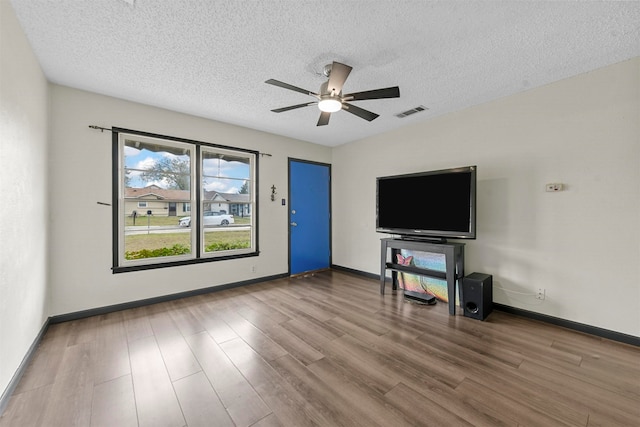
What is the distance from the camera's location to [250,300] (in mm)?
3648

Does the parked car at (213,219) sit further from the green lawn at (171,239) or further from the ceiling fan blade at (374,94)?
the ceiling fan blade at (374,94)

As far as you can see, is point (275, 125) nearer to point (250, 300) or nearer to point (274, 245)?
point (274, 245)

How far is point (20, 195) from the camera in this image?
2014 mm

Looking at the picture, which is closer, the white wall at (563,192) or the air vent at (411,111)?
the white wall at (563,192)

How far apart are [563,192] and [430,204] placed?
1.36m

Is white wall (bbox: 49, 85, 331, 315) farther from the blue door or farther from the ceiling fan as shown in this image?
the ceiling fan

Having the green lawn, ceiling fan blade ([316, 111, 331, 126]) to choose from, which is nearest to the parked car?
the green lawn

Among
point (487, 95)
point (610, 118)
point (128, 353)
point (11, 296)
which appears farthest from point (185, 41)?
point (610, 118)

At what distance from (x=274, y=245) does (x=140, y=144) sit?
8.42 ft

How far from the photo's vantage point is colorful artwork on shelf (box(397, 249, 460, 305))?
3.69 meters

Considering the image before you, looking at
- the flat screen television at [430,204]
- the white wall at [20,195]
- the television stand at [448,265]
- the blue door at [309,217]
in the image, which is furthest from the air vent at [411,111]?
the white wall at [20,195]

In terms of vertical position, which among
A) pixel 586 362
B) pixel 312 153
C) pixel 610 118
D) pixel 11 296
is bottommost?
pixel 586 362

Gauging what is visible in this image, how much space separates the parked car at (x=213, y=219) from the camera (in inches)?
151

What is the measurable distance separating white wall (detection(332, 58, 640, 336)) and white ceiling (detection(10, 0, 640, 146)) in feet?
1.05
